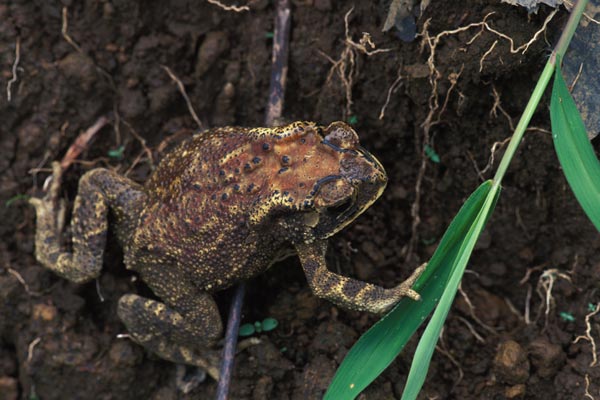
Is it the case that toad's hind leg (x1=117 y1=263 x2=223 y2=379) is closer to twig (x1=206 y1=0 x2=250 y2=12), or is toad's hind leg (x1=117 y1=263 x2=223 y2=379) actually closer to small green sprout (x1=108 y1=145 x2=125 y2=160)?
small green sprout (x1=108 y1=145 x2=125 y2=160)

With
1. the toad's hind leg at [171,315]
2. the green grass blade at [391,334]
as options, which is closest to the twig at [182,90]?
the toad's hind leg at [171,315]

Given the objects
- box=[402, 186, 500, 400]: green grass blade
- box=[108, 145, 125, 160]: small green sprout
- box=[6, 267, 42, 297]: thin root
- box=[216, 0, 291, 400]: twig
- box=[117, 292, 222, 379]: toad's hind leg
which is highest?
box=[216, 0, 291, 400]: twig

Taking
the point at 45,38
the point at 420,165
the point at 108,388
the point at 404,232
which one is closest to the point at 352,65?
the point at 420,165

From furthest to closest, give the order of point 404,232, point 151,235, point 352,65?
point 404,232
point 352,65
point 151,235

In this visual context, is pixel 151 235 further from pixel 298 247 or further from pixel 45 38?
pixel 45 38

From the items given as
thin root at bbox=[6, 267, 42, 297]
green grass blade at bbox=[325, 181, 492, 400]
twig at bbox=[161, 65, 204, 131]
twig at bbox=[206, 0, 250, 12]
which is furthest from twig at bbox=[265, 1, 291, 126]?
thin root at bbox=[6, 267, 42, 297]

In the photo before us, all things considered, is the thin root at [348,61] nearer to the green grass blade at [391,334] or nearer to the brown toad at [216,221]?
the brown toad at [216,221]
